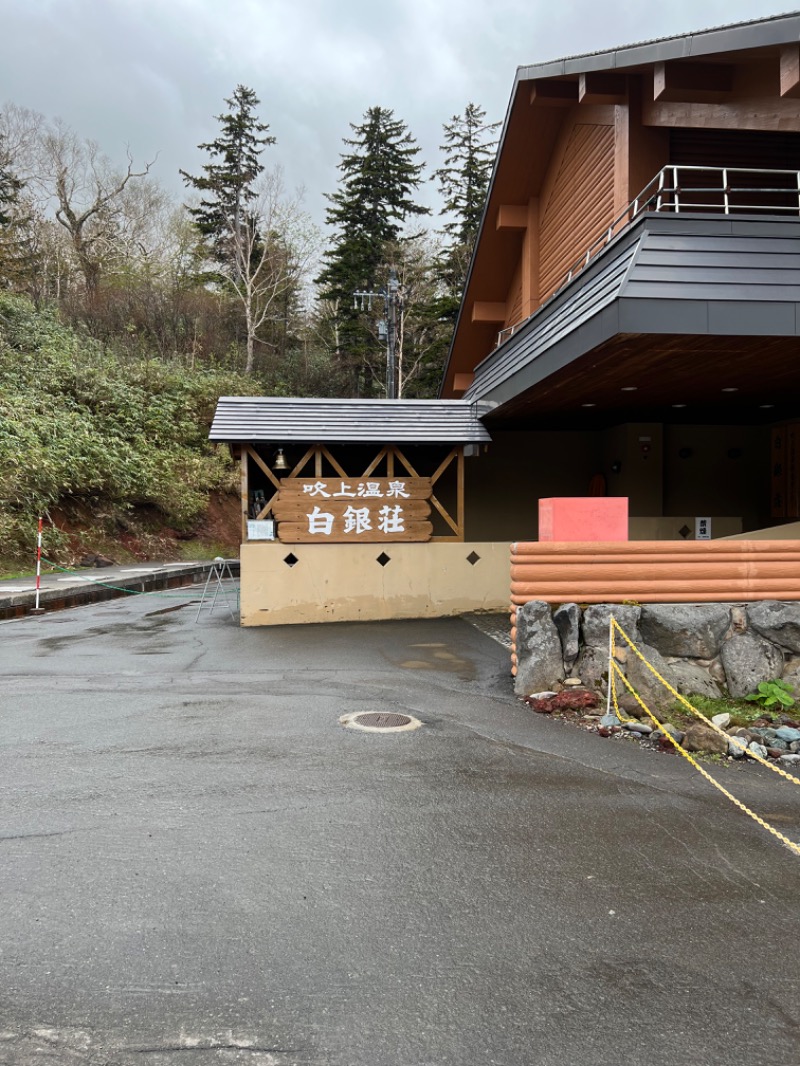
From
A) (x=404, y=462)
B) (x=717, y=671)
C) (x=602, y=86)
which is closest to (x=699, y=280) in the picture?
(x=717, y=671)

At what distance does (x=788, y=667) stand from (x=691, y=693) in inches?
40.4

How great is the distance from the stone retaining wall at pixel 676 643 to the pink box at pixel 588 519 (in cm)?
84

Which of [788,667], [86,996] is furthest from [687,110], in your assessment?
[86,996]

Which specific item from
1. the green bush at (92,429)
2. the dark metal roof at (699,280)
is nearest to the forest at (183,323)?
the green bush at (92,429)

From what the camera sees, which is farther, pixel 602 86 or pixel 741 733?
pixel 602 86

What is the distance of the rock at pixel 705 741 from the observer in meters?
5.68

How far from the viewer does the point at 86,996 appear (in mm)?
2693

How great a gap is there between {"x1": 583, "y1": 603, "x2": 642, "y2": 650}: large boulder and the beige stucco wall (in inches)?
229

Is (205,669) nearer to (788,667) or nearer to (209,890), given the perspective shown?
(209,890)

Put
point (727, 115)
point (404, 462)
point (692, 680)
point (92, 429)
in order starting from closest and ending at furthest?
point (692, 680), point (727, 115), point (404, 462), point (92, 429)

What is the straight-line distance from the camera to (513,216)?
49.4 ft

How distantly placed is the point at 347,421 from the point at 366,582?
2.91 m

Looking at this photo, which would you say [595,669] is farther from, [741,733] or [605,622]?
[741,733]

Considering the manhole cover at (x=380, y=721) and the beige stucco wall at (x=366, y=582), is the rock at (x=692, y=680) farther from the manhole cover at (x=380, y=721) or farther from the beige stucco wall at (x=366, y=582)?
the beige stucco wall at (x=366, y=582)
